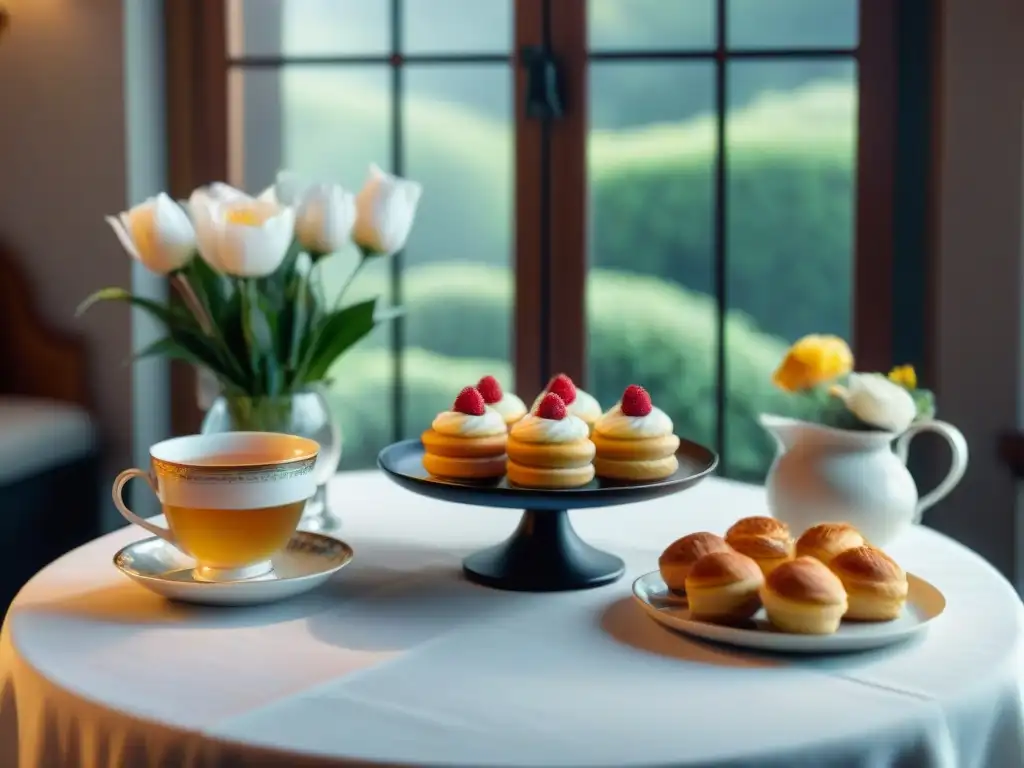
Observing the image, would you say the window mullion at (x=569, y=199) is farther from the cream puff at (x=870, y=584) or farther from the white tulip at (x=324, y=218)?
the cream puff at (x=870, y=584)

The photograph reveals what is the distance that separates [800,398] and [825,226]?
3.89 ft

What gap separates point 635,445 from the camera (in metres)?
1.23

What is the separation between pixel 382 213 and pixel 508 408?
278 millimetres

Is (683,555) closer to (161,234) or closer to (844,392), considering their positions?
(844,392)

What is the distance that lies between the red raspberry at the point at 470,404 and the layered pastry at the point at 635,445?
121 millimetres

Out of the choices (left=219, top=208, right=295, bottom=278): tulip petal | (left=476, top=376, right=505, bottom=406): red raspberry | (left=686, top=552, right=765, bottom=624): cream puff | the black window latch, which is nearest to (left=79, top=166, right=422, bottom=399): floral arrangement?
(left=219, top=208, right=295, bottom=278): tulip petal

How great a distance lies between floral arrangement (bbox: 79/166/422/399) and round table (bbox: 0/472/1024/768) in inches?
11.6

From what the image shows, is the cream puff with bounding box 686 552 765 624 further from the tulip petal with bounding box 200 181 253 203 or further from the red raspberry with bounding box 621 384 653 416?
the tulip petal with bounding box 200 181 253 203

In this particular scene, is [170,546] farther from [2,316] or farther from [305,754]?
[2,316]

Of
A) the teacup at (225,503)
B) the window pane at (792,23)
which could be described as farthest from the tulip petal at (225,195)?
the window pane at (792,23)

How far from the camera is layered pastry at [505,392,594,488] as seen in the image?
1.18 meters

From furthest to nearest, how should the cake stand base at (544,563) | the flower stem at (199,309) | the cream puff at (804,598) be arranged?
the flower stem at (199,309), the cake stand base at (544,563), the cream puff at (804,598)

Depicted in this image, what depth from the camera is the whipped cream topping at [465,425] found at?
4.10 ft

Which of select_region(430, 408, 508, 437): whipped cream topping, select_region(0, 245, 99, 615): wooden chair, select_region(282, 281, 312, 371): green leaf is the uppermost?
select_region(282, 281, 312, 371): green leaf
